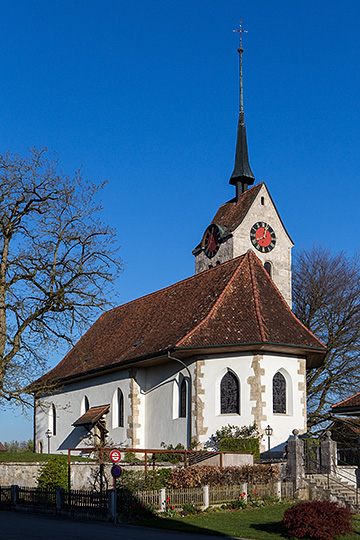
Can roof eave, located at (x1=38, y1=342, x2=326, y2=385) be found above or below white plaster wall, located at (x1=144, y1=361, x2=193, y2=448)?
above

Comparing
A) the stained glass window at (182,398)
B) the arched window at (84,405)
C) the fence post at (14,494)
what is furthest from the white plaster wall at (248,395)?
the arched window at (84,405)

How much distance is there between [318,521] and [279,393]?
462 inches

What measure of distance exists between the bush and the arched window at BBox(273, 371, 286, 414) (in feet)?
35.4

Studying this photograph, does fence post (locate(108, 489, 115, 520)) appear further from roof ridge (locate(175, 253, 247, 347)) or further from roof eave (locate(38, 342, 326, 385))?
roof ridge (locate(175, 253, 247, 347))

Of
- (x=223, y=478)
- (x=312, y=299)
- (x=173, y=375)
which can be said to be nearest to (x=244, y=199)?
(x=312, y=299)

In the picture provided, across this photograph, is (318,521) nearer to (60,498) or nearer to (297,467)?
(297,467)

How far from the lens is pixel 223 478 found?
72.5 ft

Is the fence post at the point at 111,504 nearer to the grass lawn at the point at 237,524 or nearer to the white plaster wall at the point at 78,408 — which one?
the grass lawn at the point at 237,524

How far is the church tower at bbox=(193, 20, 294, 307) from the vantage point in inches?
1772

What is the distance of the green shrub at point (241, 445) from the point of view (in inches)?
1005

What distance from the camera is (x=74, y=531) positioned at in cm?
1658

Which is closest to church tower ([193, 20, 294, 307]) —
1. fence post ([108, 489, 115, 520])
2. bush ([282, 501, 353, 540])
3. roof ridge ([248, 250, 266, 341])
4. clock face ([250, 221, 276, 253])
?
clock face ([250, 221, 276, 253])

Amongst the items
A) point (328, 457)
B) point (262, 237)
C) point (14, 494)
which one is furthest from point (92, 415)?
point (262, 237)

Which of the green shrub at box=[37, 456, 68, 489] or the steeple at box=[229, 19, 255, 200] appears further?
the steeple at box=[229, 19, 255, 200]
